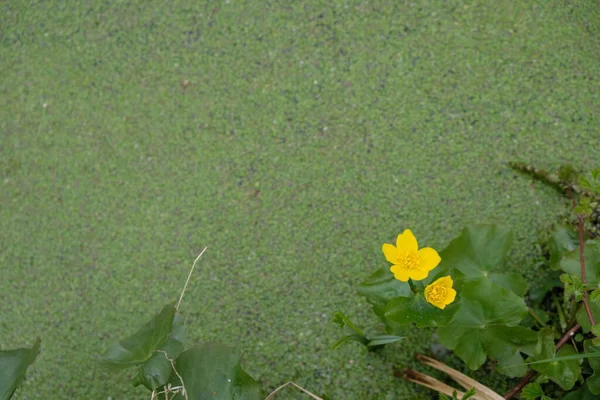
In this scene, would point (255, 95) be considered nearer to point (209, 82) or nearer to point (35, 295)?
point (209, 82)

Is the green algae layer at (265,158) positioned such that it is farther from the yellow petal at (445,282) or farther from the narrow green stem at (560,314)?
the yellow petal at (445,282)

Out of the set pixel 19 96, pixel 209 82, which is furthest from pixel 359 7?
pixel 19 96

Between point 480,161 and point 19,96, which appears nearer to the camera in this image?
point 480,161

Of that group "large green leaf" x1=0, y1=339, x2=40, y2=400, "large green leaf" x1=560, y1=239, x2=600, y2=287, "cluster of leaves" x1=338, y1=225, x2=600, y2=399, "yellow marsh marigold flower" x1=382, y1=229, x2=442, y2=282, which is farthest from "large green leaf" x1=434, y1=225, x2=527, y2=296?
"large green leaf" x1=0, y1=339, x2=40, y2=400

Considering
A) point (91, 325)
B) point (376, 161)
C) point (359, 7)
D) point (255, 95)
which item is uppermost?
point (359, 7)

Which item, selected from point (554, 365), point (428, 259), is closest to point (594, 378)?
point (554, 365)

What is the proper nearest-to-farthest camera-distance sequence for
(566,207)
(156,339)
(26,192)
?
(156,339)
(566,207)
(26,192)

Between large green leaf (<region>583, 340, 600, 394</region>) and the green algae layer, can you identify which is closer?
large green leaf (<region>583, 340, 600, 394</region>)

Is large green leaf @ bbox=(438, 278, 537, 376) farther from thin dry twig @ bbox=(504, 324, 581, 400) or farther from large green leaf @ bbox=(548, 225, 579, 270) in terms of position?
large green leaf @ bbox=(548, 225, 579, 270)
